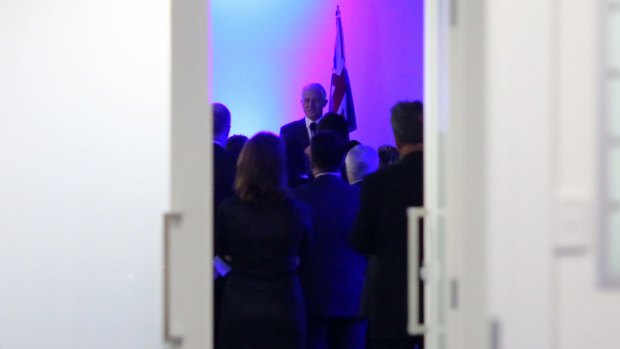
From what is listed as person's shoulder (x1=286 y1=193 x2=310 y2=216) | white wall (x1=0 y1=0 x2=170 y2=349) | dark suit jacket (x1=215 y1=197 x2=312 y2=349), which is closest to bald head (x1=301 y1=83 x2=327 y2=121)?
person's shoulder (x1=286 y1=193 x2=310 y2=216)

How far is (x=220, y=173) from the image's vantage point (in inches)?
152

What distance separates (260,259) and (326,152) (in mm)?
661

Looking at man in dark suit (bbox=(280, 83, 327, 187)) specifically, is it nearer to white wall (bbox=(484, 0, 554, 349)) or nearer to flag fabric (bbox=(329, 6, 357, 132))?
flag fabric (bbox=(329, 6, 357, 132))

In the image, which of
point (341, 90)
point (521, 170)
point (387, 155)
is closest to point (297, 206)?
point (521, 170)

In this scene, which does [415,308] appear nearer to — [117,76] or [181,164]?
[181,164]

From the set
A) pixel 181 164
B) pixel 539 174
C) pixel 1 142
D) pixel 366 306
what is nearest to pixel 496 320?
pixel 539 174

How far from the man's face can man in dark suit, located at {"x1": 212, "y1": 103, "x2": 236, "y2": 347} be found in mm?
1356

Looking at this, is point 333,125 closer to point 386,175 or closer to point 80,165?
point 386,175

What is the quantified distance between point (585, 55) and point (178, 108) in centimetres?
107

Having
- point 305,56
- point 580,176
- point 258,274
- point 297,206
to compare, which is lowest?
point 258,274

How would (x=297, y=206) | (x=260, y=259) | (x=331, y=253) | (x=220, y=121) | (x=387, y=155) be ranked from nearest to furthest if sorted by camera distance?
1. (x=260, y=259)
2. (x=297, y=206)
3. (x=220, y=121)
4. (x=331, y=253)
5. (x=387, y=155)

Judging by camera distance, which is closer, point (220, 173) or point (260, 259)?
point (260, 259)

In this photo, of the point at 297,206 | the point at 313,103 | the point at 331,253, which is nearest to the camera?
the point at 297,206

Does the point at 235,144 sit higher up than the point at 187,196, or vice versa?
the point at 235,144
